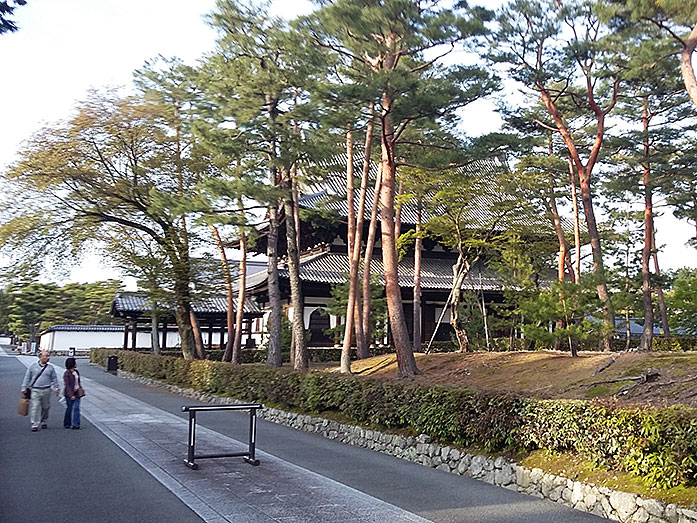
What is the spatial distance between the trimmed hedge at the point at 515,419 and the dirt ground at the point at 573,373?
21.6 inches

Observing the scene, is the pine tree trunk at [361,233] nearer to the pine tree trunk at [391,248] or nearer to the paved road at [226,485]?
the pine tree trunk at [391,248]

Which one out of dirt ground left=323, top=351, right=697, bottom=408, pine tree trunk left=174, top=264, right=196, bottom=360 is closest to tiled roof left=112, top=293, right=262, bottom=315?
pine tree trunk left=174, top=264, right=196, bottom=360

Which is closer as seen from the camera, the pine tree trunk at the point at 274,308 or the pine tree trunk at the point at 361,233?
the pine tree trunk at the point at 361,233

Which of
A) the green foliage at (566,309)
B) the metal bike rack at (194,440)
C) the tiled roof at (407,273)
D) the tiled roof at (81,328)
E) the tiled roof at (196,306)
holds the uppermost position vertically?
the tiled roof at (407,273)

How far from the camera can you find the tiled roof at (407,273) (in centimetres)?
2695

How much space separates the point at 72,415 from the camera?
39.8ft

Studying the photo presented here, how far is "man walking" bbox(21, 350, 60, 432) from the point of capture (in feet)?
38.1

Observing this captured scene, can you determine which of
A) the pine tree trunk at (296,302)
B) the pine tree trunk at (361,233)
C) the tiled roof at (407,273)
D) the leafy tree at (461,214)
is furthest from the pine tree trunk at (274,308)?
the tiled roof at (407,273)

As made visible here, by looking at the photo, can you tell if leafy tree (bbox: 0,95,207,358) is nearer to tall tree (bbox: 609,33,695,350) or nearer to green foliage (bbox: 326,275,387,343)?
green foliage (bbox: 326,275,387,343)

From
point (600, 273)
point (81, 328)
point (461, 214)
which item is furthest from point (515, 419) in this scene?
point (81, 328)

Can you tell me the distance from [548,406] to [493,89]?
7765mm

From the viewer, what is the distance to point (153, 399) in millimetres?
19016

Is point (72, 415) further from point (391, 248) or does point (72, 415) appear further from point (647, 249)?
point (647, 249)

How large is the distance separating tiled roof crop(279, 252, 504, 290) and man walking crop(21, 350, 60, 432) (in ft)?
48.3
